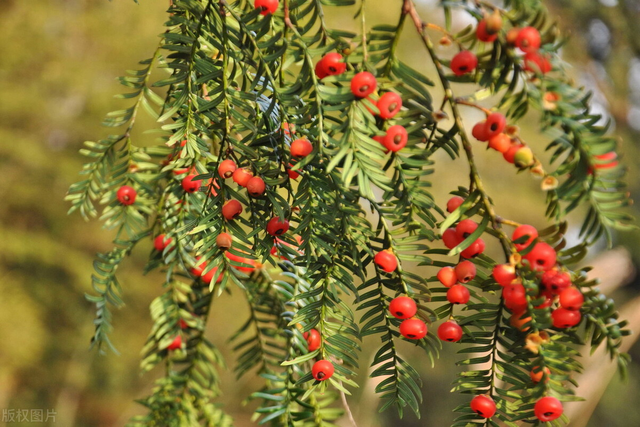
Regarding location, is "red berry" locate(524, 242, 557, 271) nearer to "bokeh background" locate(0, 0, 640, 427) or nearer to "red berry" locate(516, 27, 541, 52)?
"red berry" locate(516, 27, 541, 52)

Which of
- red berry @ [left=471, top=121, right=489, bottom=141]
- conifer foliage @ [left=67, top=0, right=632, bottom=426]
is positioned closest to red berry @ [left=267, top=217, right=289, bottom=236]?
conifer foliage @ [left=67, top=0, right=632, bottom=426]

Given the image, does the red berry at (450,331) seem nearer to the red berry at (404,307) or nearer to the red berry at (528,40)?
the red berry at (404,307)

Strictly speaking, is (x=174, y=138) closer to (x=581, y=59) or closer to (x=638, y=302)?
(x=638, y=302)

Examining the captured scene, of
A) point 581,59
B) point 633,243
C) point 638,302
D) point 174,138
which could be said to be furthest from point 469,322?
point 581,59

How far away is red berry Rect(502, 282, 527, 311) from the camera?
23 cm

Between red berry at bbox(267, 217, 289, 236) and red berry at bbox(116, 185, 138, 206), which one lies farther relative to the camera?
red berry at bbox(116, 185, 138, 206)

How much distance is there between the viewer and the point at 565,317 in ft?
0.73

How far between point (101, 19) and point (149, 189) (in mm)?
1100

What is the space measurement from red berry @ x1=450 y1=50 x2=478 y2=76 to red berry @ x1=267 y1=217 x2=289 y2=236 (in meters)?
0.11

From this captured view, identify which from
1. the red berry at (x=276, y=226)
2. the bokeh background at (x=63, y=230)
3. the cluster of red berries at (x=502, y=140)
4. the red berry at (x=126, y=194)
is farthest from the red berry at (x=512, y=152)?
the bokeh background at (x=63, y=230)

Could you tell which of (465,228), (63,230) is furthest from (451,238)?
(63,230)

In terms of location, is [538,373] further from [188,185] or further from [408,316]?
[188,185]

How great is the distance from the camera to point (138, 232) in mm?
454

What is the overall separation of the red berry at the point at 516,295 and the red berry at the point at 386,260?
5 centimetres
